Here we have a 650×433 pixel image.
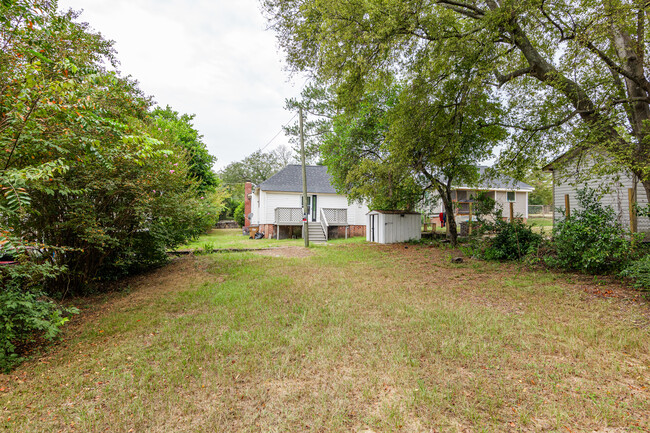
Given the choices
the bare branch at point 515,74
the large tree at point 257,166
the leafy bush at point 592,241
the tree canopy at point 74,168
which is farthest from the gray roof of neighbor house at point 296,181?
the large tree at point 257,166

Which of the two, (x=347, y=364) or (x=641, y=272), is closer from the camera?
(x=347, y=364)

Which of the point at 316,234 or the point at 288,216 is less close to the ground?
the point at 288,216

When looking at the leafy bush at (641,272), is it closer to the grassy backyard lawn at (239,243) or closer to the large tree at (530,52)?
the large tree at (530,52)

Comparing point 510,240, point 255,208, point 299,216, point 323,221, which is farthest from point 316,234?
point 510,240

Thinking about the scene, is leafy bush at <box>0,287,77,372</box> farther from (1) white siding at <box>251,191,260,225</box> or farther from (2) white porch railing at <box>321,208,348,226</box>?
(1) white siding at <box>251,191,260,225</box>

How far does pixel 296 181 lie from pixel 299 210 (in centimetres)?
298

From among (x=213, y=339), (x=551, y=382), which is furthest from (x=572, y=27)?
(x=213, y=339)

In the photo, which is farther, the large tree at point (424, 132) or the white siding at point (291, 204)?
the white siding at point (291, 204)

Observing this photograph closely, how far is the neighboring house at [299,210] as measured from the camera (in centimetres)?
1891

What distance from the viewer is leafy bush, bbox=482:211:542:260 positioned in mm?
8312

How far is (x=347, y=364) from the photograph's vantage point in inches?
117

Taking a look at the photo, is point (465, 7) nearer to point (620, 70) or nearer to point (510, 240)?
point (620, 70)

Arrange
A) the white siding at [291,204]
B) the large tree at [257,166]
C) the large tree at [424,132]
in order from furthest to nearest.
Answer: the large tree at [257,166]
the white siding at [291,204]
the large tree at [424,132]

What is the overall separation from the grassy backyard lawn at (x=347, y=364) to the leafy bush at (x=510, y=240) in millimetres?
2668
